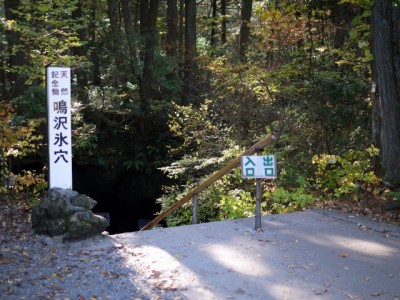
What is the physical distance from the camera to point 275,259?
555 centimetres

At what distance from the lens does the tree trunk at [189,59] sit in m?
17.4

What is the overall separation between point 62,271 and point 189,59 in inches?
543

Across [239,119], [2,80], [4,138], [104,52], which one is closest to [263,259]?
[4,138]

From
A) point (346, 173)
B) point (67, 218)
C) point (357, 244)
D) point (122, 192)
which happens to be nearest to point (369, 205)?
point (346, 173)

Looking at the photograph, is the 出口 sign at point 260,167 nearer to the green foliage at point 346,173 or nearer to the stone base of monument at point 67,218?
the stone base of monument at point 67,218

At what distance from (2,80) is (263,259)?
16.3 metres

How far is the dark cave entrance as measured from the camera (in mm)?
18875

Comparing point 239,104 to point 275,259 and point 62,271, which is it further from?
point 62,271

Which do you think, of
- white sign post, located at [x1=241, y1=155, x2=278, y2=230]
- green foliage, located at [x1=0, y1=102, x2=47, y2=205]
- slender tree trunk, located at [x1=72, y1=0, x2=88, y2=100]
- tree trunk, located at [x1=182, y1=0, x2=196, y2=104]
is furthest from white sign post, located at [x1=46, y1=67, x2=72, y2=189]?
slender tree trunk, located at [x1=72, y1=0, x2=88, y2=100]

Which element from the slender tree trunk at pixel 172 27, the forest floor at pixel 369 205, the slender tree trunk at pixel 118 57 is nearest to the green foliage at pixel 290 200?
the forest floor at pixel 369 205

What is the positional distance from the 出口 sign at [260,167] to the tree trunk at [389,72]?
295 cm

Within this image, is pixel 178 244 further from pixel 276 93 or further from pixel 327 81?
pixel 276 93

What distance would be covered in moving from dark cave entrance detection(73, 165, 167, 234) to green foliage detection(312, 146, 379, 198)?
32.3 feet

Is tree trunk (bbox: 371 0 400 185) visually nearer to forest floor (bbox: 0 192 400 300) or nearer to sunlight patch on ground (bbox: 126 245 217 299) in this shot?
forest floor (bbox: 0 192 400 300)
